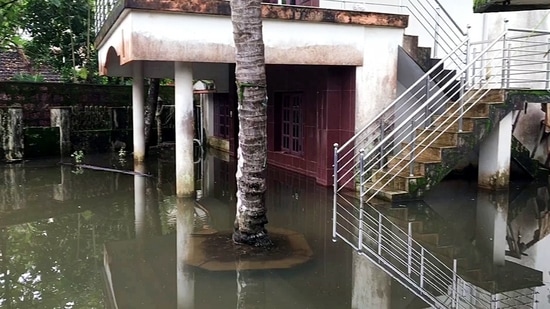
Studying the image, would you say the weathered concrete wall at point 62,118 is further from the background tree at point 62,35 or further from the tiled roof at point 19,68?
the tiled roof at point 19,68

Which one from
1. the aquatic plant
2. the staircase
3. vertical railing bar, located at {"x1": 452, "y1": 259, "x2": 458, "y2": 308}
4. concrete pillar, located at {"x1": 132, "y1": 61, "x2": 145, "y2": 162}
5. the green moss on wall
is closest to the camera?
vertical railing bar, located at {"x1": 452, "y1": 259, "x2": 458, "y2": 308}

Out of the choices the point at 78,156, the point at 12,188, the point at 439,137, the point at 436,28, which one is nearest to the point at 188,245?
the point at 439,137

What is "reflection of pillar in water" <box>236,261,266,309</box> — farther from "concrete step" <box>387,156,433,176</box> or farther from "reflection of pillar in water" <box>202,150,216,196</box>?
"reflection of pillar in water" <box>202,150,216,196</box>

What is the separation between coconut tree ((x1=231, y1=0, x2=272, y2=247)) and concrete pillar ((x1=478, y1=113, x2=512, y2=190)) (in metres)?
5.62

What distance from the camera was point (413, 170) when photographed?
904cm

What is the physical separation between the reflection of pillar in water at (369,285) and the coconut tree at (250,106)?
1.31 metres

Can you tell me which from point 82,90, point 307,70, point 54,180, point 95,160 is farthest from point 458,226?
point 82,90

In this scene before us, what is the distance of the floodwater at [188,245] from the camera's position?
5.00 meters

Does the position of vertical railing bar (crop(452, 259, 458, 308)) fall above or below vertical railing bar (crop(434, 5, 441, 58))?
below

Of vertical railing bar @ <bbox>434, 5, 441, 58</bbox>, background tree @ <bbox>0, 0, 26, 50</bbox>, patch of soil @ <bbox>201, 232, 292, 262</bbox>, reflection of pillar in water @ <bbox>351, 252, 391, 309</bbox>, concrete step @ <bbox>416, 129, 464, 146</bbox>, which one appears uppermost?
background tree @ <bbox>0, 0, 26, 50</bbox>

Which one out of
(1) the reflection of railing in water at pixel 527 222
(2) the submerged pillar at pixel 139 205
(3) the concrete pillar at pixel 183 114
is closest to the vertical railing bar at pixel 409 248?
(1) the reflection of railing in water at pixel 527 222

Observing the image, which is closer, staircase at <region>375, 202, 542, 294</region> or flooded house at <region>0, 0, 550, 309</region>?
flooded house at <region>0, 0, 550, 309</region>

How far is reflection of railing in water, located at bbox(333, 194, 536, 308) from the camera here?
4.86 m

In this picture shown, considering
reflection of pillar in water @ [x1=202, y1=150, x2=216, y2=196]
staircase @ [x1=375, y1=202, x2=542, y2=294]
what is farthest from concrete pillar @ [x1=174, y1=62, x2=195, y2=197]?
staircase @ [x1=375, y1=202, x2=542, y2=294]
